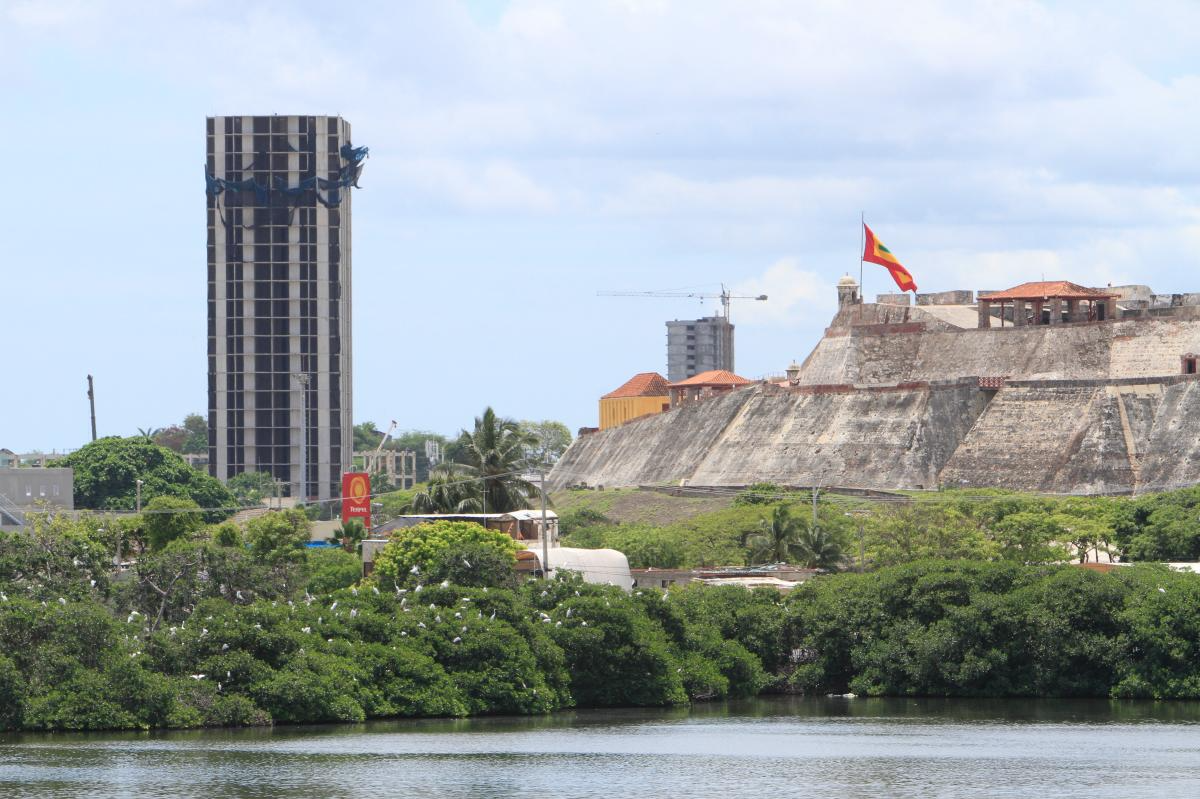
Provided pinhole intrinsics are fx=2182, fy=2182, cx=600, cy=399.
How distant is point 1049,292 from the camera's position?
10962 cm

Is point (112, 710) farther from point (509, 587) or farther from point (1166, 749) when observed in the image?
point (1166, 749)

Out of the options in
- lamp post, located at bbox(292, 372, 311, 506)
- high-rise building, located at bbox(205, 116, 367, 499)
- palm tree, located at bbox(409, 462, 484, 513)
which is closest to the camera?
palm tree, located at bbox(409, 462, 484, 513)

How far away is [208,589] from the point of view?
194 ft

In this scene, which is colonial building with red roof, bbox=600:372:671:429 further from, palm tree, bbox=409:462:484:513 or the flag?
palm tree, bbox=409:462:484:513

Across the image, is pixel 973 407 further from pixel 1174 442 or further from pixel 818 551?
pixel 818 551

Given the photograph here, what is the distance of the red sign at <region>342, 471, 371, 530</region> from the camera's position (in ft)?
310

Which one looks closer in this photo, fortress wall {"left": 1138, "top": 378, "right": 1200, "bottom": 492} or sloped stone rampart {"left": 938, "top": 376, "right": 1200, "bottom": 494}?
Answer: fortress wall {"left": 1138, "top": 378, "right": 1200, "bottom": 492}

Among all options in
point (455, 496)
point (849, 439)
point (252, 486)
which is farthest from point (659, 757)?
point (252, 486)

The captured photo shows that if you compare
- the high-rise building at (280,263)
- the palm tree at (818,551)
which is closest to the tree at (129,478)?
the high-rise building at (280,263)

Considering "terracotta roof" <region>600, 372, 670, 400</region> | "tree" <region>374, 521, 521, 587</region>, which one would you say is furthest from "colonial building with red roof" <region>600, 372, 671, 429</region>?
"tree" <region>374, 521, 521, 587</region>

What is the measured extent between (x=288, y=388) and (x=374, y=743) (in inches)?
3424

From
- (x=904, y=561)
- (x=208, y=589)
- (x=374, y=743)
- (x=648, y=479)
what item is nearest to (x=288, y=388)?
(x=648, y=479)

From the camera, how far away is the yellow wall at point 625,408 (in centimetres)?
13900

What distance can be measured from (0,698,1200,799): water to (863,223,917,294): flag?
193ft
